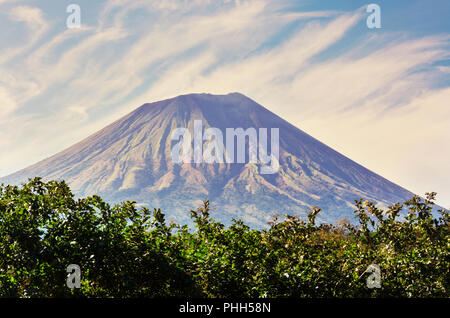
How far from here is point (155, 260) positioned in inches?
210

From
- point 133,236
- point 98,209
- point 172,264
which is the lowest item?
point 172,264

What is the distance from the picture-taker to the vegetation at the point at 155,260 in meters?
5.19

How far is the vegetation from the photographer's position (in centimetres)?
519

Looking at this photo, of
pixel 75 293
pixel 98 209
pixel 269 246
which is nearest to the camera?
pixel 75 293

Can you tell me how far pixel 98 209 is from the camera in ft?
18.5

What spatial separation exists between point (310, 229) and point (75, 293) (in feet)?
11.6

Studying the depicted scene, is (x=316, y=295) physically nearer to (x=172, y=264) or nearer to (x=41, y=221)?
(x=172, y=264)

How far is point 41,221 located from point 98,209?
28.4 inches

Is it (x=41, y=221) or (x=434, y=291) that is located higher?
(x=41, y=221)
